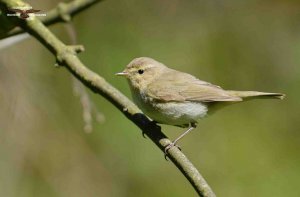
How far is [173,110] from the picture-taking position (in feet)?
12.4

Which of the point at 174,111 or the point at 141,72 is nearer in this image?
the point at 174,111

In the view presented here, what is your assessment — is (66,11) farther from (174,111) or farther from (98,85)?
(174,111)

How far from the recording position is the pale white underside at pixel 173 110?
3677mm

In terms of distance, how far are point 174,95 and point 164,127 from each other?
134cm

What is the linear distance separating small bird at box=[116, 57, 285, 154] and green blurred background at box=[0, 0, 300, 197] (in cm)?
74

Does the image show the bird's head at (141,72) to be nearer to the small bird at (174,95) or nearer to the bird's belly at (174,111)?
the small bird at (174,95)

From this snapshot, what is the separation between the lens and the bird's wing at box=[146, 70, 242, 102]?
379 cm

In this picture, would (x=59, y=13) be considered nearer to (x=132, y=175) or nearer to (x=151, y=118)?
(x=151, y=118)

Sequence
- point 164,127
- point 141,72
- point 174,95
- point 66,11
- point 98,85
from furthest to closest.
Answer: point 164,127 < point 141,72 < point 174,95 < point 66,11 < point 98,85

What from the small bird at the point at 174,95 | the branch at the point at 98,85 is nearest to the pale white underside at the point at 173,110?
the small bird at the point at 174,95

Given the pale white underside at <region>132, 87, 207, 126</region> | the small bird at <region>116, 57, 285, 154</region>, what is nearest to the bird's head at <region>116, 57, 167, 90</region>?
the small bird at <region>116, 57, 285, 154</region>

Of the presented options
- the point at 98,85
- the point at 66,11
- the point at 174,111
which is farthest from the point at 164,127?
the point at 98,85

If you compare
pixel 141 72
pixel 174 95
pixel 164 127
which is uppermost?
pixel 164 127

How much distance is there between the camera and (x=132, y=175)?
15.6 ft
